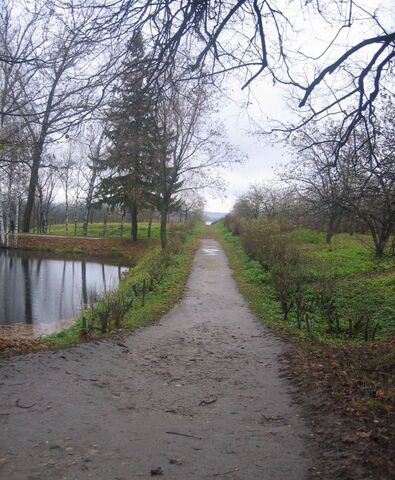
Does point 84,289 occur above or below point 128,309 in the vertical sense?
below

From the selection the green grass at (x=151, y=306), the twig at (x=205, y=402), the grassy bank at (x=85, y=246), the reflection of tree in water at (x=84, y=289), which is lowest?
the reflection of tree in water at (x=84, y=289)

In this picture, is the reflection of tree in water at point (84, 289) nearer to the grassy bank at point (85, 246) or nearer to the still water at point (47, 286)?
the still water at point (47, 286)

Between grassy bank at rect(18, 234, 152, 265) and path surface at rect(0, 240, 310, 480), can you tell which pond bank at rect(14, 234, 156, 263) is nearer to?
grassy bank at rect(18, 234, 152, 265)

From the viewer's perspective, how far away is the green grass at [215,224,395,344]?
8.87 meters

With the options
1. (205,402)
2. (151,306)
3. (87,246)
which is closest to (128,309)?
(151,306)

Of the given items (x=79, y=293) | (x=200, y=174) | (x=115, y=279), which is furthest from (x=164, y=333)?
(x=200, y=174)

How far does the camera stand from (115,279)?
67.6 feet

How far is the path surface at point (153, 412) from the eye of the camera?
3.72 metres

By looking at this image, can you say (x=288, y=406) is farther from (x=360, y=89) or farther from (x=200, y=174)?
(x=200, y=174)

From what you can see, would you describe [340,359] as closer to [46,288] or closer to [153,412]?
[153,412]

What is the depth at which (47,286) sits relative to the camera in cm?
1798

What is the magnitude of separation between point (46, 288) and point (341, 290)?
448 inches

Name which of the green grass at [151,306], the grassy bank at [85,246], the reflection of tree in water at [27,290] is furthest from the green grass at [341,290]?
the grassy bank at [85,246]

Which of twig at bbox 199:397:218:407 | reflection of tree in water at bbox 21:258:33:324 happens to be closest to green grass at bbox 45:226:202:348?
reflection of tree in water at bbox 21:258:33:324
